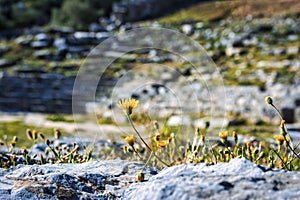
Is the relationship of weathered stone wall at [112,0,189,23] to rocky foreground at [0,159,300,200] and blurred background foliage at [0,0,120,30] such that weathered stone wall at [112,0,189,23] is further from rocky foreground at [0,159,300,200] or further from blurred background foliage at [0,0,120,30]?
rocky foreground at [0,159,300,200]

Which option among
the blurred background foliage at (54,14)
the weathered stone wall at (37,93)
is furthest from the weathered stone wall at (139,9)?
the weathered stone wall at (37,93)

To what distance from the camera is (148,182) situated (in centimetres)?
160

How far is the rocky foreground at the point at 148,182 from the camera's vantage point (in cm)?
135

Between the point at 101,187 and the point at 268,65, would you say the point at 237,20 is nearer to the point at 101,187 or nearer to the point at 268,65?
the point at 268,65

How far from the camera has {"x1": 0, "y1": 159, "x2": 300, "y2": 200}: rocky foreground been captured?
135cm

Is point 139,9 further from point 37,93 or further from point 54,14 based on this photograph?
point 37,93

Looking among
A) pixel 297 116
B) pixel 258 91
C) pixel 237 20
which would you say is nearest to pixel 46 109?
pixel 258 91

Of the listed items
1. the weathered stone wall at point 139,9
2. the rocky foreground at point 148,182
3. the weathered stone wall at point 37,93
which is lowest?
the rocky foreground at point 148,182

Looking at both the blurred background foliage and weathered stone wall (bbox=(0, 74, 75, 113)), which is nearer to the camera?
weathered stone wall (bbox=(0, 74, 75, 113))

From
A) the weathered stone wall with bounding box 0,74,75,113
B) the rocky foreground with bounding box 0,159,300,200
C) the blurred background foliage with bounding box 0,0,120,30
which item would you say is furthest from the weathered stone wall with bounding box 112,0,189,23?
the rocky foreground with bounding box 0,159,300,200

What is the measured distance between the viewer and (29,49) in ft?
60.5

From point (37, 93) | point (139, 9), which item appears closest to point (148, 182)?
point (37, 93)

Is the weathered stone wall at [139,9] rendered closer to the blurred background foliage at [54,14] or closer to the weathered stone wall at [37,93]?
the blurred background foliage at [54,14]

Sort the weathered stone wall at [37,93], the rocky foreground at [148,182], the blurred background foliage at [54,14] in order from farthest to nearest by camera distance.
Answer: the blurred background foliage at [54,14]
the weathered stone wall at [37,93]
the rocky foreground at [148,182]
